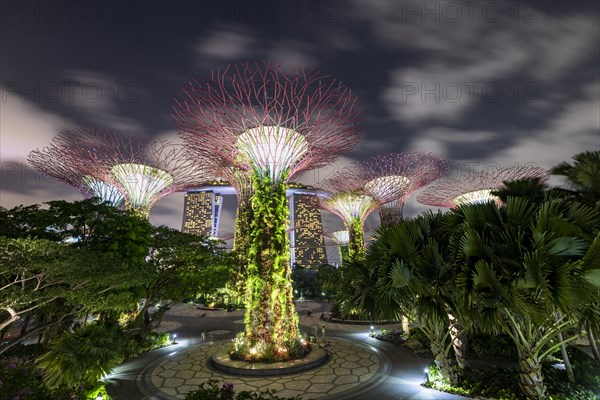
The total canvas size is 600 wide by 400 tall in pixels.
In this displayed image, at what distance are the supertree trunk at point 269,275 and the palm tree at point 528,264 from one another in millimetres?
6912

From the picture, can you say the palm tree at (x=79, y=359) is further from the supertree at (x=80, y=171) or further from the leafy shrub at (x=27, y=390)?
the supertree at (x=80, y=171)

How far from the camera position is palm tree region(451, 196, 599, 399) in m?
5.80

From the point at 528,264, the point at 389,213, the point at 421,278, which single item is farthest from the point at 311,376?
the point at 389,213

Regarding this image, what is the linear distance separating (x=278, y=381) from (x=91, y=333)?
5.72 metres

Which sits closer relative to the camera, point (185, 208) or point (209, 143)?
point (209, 143)

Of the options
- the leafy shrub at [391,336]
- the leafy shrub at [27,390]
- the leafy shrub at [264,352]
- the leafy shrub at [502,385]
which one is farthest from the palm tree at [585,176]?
the leafy shrub at [27,390]

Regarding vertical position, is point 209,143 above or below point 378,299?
above

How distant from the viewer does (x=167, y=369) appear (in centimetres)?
1180

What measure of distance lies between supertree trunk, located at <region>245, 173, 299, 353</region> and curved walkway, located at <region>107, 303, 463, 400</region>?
1.76m

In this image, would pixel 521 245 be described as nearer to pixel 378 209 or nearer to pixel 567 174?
pixel 567 174

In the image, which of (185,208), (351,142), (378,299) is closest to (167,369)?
(378,299)

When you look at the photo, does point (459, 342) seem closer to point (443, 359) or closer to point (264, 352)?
point (443, 359)

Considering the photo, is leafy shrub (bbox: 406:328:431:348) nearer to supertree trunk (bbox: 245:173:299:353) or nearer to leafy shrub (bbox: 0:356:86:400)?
supertree trunk (bbox: 245:173:299:353)

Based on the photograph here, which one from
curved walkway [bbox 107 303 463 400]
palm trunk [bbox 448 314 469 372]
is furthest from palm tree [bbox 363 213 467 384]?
curved walkway [bbox 107 303 463 400]
